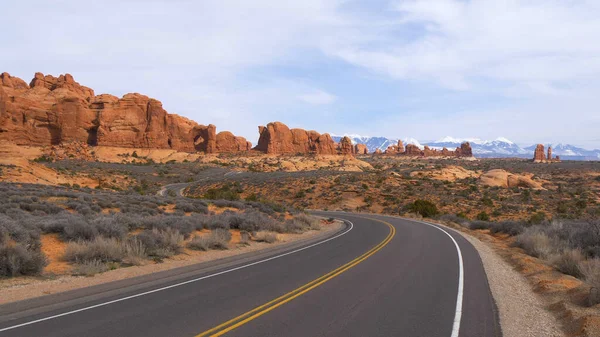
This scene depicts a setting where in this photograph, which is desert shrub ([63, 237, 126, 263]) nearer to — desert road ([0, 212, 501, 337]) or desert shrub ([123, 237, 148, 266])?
desert shrub ([123, 237, 148, 266])

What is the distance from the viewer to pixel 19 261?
10383 millimetres

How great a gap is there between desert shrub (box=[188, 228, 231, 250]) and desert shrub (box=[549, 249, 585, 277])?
11.6m

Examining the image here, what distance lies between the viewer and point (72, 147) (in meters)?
95.9

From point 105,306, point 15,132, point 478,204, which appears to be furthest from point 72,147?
point 105,306

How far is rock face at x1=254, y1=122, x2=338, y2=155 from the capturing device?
130 meters

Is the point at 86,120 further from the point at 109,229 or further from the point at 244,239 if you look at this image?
the point at 109,229

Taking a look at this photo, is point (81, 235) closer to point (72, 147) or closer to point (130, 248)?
point (130, 248)

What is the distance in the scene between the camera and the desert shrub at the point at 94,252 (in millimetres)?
12273

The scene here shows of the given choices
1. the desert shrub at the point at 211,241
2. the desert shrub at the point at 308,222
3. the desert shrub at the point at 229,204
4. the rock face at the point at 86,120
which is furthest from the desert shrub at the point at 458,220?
the rock face at the point at 86,120

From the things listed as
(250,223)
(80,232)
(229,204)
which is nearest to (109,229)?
(80,232)

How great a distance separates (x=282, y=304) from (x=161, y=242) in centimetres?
784

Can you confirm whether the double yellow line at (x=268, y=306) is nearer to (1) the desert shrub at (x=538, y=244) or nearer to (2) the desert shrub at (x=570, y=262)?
(2) the desert shrub at (x=570, y=262)

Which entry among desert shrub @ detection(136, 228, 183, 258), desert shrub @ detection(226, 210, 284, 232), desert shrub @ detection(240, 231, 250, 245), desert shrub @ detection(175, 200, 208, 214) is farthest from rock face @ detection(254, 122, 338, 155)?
desert shrub @ detection(136, 228, 183, 258)

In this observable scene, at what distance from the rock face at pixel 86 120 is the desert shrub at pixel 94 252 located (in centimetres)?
10194
